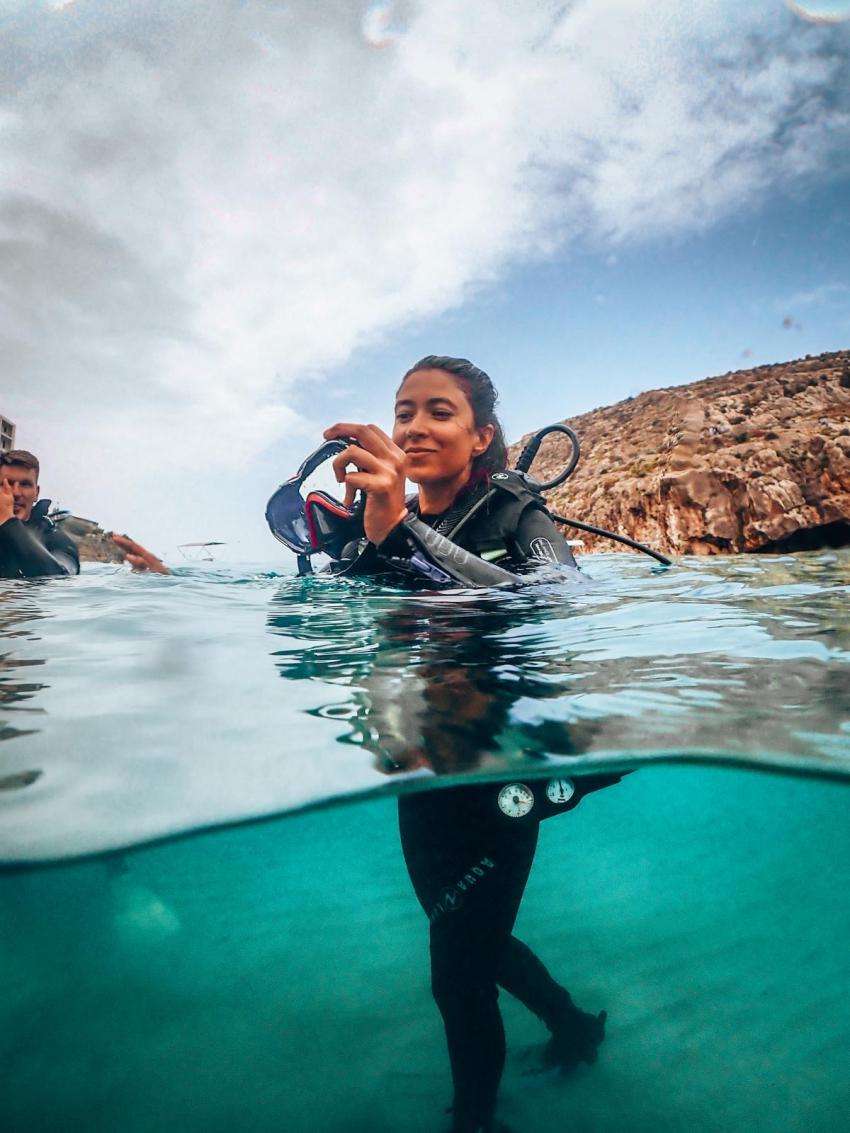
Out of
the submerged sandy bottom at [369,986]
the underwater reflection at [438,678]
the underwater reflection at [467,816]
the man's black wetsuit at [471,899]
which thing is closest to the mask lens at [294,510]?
the underwater reflection at [438,678]

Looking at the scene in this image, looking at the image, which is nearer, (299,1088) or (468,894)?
Result: (468,894)

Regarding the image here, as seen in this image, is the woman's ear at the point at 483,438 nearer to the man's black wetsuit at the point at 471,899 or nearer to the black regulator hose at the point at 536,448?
the black regulator hose at the point at 536,448

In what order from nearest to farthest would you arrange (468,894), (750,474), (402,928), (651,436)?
(468,894), (402,928), (750,474), (651,436)

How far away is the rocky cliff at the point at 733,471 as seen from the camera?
51.1ft

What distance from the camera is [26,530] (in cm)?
655

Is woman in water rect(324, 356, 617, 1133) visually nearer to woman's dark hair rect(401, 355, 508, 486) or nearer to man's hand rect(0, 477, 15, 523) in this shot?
woman's dark hair rect(401, 355, 508, 486)

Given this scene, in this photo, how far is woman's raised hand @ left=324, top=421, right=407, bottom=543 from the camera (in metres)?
3.35

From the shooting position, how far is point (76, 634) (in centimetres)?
372

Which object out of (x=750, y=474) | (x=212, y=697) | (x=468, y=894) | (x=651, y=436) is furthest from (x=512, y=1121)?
(x=651, y=436)

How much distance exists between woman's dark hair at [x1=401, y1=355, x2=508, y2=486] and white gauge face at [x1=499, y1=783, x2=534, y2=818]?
3295 mm

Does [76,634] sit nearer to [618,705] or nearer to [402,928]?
[618,705]

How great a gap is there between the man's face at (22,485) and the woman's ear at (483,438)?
21.1ft

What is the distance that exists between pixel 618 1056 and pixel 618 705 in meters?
3.95

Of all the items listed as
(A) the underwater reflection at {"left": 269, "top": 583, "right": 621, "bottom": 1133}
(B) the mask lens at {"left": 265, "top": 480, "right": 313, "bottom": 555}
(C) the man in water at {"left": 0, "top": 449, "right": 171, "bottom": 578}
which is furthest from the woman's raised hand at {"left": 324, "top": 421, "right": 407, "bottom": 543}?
(C) the man in water at {"left": 0, "top": 449, "right": 171, "bottom": 578}
